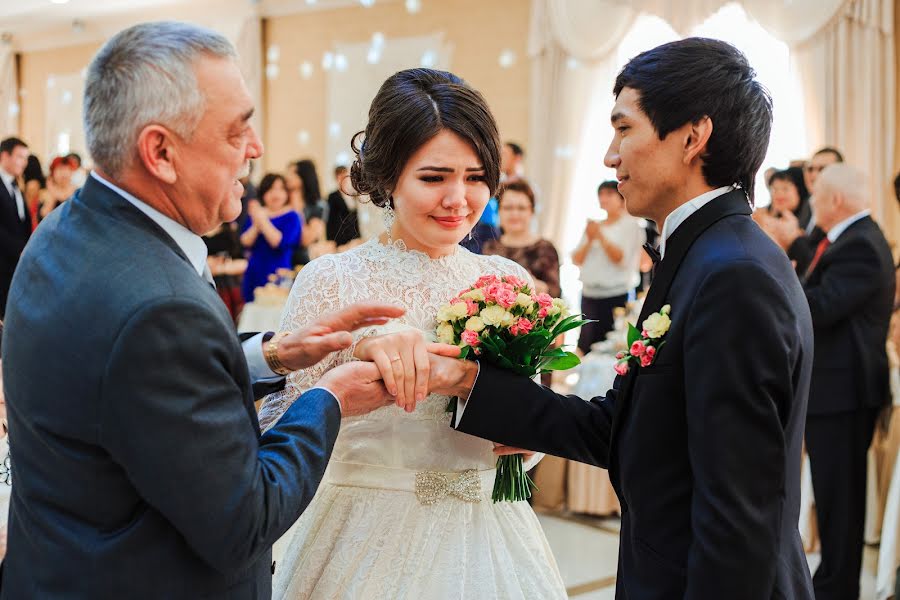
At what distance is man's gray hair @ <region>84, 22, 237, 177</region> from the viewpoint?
4.17ft

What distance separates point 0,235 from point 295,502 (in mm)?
5486

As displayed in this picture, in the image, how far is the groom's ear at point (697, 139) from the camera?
164 cm

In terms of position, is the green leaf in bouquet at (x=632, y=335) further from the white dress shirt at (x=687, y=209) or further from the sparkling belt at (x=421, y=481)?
the sparkling belt at (x=421, y=481)

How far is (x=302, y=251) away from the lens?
23.6 feet

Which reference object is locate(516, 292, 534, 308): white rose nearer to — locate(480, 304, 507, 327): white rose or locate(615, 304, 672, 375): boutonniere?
locate(480, 304, 507, 327): white rose

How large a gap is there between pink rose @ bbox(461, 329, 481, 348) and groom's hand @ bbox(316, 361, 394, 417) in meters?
0.20

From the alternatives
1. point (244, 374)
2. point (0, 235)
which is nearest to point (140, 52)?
point (244, 374)

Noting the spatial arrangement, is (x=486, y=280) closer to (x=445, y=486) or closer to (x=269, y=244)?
(x=445, y=486)

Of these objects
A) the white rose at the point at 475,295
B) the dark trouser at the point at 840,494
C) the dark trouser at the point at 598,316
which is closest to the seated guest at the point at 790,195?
the dark trouser at the point at 598,316

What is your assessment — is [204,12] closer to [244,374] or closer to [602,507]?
[602,507]

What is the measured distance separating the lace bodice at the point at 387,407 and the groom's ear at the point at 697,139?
0.63 meters

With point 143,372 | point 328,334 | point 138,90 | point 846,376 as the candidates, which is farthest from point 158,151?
point 846,376

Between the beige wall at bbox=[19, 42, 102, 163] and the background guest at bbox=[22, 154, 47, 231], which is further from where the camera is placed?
the beige wall at bbox=[19, 42, 102, 163]

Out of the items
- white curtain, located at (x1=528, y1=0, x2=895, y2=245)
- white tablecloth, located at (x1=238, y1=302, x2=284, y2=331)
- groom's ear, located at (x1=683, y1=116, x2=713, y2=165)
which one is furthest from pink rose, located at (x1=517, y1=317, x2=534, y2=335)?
white curtain, located at (x1=528, y1=0, x2=895, y2=245)
